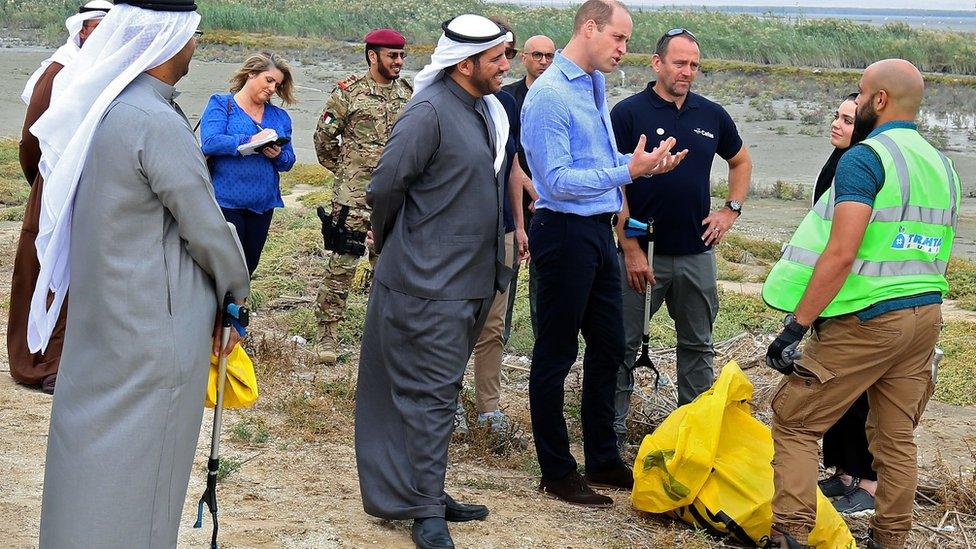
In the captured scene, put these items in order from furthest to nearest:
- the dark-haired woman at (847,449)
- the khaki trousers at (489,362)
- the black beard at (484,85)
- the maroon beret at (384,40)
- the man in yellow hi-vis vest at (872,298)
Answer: the maroon beret at (384,40), the khaki trousers at (489,362), the dark-haired woman at (847,449), the black beard at (484,85), the man in yellow hi-vis vest at (872,298)

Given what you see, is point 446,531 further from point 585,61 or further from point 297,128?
point 297,128

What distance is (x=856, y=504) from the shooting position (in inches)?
216

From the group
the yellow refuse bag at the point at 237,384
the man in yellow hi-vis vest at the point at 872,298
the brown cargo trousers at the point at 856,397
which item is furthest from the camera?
the brown cargo trousers at the point at 856,397

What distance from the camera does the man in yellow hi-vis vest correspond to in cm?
434

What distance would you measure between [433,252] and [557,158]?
0.76 metres

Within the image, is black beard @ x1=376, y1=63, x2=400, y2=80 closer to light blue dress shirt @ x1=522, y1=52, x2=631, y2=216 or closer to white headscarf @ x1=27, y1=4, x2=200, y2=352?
light blue dress shirt @ x1=522, y1=52, x2=631, y2=216

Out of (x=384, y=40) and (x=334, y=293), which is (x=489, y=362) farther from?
(x=384, y=40)

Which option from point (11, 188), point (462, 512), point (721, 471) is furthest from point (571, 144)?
point (11, 188)

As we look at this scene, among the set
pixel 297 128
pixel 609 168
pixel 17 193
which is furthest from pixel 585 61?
pixel 297 128

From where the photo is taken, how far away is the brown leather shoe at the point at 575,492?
16.8 feet

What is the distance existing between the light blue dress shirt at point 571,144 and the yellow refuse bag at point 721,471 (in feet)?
3.01

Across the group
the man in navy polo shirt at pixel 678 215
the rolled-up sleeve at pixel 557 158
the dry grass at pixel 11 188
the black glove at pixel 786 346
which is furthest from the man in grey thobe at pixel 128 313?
the dry grass at pixel 11 188

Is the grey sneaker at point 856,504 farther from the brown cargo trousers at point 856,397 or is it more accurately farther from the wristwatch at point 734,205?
the wristwatch at point 734,205

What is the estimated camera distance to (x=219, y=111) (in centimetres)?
664
